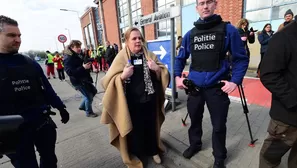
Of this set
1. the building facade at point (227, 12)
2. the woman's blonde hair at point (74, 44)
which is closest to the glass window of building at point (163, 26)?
the building facade at point (227, 12)

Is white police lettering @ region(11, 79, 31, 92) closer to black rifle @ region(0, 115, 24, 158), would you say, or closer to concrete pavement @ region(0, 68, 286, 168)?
black rifle @ region(0, 115, 24, 158)

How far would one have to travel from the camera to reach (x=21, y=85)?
5.08 feet

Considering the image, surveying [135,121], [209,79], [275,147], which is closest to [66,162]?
[135,121]

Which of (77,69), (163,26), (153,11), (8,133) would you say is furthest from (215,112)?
(153,11)

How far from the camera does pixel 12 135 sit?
2.85ft

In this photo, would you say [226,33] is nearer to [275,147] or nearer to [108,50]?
[275,147]

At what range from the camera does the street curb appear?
2331 mm

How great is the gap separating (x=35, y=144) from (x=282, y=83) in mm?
2481

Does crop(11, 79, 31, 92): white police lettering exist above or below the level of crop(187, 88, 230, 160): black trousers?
above

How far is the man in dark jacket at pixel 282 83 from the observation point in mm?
1446

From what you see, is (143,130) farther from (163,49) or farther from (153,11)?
(153,11)

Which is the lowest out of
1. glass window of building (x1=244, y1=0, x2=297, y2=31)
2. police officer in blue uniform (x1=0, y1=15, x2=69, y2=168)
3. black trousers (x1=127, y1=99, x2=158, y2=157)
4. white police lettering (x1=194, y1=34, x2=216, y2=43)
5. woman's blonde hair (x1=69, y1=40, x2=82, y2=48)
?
black trousers (x1=127, y1=99, x2=158, y2=157)

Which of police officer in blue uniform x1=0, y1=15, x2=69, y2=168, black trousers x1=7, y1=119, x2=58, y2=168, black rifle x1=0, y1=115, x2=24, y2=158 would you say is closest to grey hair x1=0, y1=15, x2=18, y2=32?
police officer in blue uniform x1=0, y1=15, x2=69, y2=168

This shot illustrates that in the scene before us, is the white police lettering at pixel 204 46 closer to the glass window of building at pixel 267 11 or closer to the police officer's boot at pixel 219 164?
the police officer's boot at pixel 219 164
